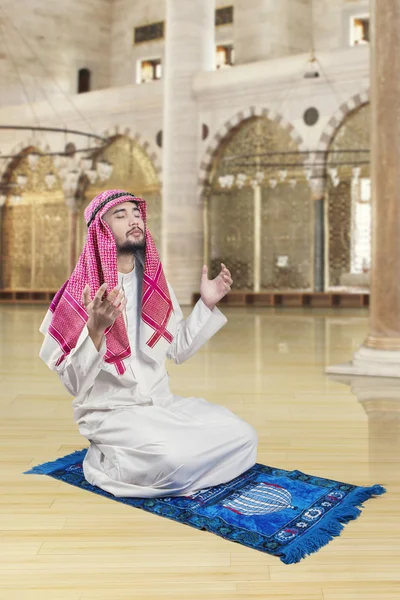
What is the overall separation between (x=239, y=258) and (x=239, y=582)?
13940mm

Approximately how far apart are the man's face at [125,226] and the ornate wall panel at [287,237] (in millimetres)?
12411

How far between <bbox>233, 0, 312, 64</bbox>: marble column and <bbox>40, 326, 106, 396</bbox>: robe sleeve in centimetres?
1537

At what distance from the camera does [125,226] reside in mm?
2742

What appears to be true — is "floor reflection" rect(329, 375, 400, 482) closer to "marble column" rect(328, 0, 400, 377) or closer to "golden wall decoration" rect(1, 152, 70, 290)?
"marble column" rect(328, 0, 400, 377)

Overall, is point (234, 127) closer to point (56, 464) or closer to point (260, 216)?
point (260, 216)

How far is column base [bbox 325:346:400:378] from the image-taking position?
17.6ft

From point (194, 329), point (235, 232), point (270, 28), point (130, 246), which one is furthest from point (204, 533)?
point (270, 28)

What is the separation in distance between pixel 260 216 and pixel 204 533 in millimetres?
13547

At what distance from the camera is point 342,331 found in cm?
918

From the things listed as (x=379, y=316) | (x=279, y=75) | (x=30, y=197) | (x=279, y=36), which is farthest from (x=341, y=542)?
(x=30, y=197)

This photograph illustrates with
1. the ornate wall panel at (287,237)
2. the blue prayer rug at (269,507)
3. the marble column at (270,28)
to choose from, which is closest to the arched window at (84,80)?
the marble column at (270,28)

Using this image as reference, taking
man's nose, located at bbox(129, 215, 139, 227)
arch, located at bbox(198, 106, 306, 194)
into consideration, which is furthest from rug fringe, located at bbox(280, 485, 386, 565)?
arch, located at bbox(198, 106, 306, 194)

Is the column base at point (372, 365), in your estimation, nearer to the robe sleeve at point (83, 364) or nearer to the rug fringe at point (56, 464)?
the rug fringe at point (56, 464)

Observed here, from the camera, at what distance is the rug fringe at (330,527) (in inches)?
81.0
